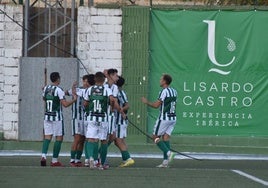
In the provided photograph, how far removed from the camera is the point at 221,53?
22.7m

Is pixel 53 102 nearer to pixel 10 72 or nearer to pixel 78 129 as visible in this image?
pixel 78 129

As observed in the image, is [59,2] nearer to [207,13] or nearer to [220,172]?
[207,13]

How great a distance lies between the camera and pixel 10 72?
73.9ft

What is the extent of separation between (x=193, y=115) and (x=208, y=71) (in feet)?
4.34

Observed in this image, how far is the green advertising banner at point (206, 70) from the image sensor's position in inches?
894

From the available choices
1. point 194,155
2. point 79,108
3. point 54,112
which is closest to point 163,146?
point 79,108

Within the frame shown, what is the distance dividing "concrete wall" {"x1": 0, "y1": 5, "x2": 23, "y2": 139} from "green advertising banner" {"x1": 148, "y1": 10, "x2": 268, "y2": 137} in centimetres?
379

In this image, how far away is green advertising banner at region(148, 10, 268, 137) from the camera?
2272 centimetres

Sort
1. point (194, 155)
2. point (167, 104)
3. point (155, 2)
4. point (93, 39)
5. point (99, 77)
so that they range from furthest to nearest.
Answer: point (155, 2), point (93, 39), point (194, 155), point (167, 104), point (99, 77)

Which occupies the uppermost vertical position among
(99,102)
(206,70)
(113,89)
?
(206,70)

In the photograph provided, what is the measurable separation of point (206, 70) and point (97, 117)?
260 inches

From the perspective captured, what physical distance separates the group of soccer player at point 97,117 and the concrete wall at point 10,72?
15.4 feet

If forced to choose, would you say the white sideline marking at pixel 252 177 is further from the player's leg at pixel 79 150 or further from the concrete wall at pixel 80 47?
the concrete wall at pixel 80 47

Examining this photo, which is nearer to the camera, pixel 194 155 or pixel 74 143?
→ pixel 74 143
